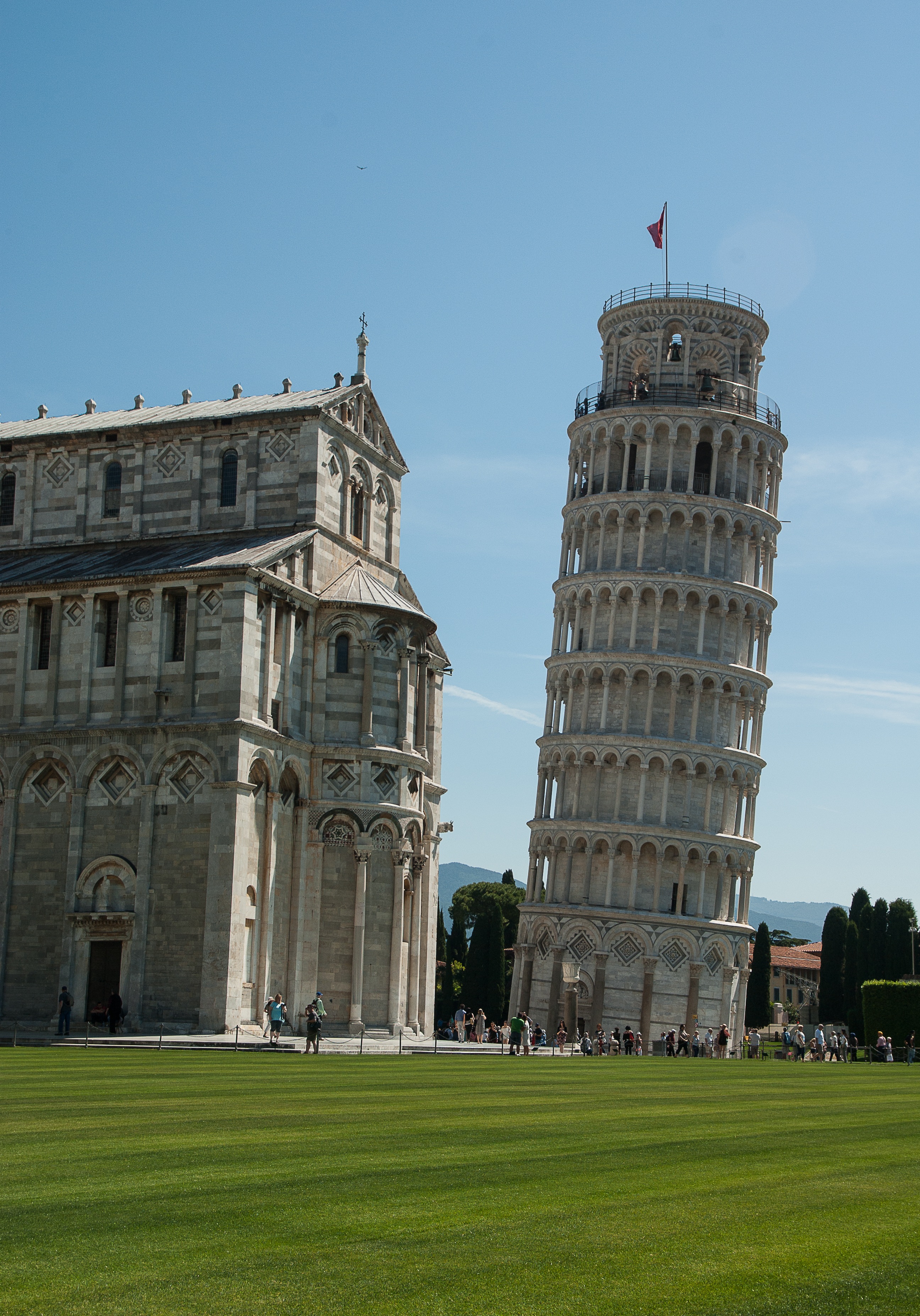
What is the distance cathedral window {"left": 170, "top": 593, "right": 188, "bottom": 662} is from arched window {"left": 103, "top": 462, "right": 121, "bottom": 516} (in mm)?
9142

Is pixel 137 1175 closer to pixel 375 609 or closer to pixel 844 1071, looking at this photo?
pixel 844 1071

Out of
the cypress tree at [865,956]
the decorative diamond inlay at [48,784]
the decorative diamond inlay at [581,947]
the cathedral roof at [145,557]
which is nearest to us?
the decorative diamond inlay at [48,784]

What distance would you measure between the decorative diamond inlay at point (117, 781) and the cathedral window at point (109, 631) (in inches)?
132

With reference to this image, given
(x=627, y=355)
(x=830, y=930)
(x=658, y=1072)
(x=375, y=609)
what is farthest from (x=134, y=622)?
(x=830, y=930)

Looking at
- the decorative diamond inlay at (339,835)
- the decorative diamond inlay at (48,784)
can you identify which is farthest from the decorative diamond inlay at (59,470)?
the decorative diamond inlay at (339,835)

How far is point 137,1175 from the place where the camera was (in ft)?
47.2

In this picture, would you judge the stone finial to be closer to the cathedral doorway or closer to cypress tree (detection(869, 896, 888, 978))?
the cathedral doorway

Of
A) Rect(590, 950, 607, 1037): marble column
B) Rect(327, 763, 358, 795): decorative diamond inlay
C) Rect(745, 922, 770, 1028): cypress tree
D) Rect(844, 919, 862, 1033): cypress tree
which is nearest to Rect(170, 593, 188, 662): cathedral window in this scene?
Rect(327, 763, 358, 795): decorative diamond inlay

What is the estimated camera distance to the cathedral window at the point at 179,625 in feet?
162

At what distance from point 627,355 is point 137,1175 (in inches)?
3381

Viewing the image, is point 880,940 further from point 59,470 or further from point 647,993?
point 59,470

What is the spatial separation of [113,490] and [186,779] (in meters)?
14.4

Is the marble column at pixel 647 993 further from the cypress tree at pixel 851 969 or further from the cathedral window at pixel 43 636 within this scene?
the cathedral window at pixel 43 636

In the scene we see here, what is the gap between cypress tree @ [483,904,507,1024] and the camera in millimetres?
104688
